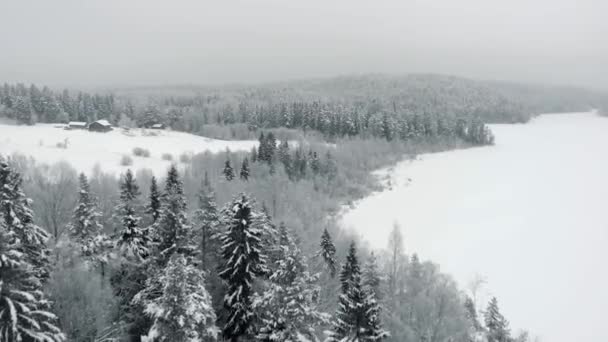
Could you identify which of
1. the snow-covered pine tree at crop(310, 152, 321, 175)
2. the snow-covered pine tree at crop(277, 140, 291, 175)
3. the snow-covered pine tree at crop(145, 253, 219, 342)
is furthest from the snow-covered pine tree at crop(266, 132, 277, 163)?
the snow-covered pine tree at crop(145, 253, 219, 342)

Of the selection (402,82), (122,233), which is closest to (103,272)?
(122,233)

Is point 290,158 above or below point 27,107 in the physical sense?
below

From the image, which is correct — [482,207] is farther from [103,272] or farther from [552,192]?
[103,272]

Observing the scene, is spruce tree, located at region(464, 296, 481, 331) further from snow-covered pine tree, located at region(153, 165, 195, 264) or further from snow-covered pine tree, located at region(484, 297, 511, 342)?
snow-covered pine tree, located at region(153, 165, 195, 264)

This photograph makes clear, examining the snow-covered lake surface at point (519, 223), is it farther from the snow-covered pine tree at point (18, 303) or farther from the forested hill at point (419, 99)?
the snow-covered pine tree at point (18, 303)

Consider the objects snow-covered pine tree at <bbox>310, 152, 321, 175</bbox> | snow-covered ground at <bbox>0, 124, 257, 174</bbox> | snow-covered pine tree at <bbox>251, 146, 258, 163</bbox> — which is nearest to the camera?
snow-covered ground at <bbox>0, 124, 257, 174</bbox>

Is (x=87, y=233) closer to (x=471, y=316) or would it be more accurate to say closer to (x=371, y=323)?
(x=371, y=323)
